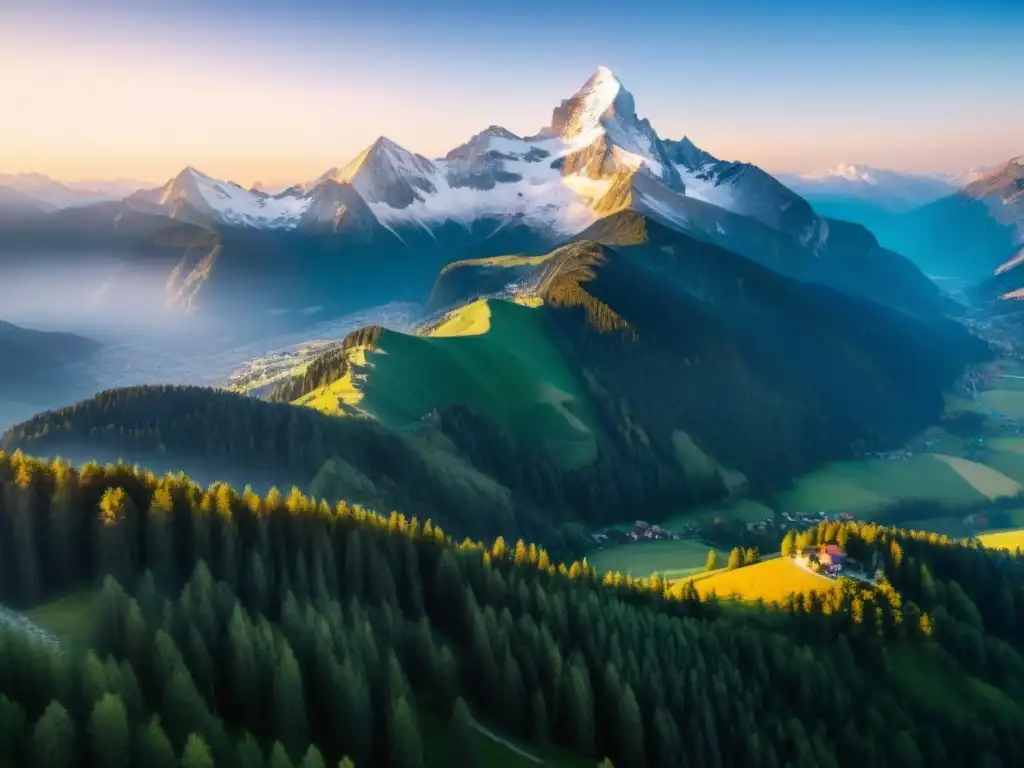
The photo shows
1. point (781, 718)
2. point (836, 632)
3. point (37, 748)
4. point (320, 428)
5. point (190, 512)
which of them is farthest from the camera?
point (320, 428)

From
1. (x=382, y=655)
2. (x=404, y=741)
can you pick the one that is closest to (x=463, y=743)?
(x=404, y=741)

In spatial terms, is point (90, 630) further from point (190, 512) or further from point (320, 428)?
point (320, 428)

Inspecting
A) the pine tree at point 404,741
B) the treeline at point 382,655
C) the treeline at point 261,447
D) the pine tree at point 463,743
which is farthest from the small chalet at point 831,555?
the pine tree at point 404,741

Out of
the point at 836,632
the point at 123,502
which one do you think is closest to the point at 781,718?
the point at 836,632

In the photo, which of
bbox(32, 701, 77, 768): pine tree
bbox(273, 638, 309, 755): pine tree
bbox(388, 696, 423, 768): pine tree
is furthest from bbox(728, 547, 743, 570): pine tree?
bbox(32, 701, 77, 768): pine tree

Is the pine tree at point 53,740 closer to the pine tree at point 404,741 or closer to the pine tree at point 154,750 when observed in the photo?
the pine tree at point 154,750

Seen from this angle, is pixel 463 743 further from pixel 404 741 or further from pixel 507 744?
pixel 507 744

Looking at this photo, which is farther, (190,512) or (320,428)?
(320,428)
